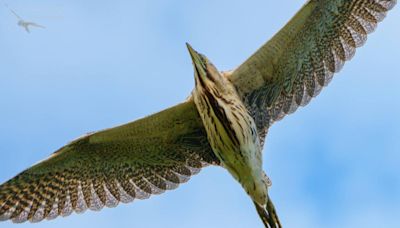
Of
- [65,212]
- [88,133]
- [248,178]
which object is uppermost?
[88,133]

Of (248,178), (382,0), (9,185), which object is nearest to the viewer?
(248,178)

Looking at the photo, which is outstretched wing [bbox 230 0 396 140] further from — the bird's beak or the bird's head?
the bird's beak

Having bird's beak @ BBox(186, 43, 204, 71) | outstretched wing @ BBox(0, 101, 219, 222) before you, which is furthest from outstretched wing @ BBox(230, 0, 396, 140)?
outstretched wing @ BBox(0, 101, 219, 222)

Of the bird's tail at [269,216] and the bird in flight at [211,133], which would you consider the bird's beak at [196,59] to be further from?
the bird's tail at [269,216]

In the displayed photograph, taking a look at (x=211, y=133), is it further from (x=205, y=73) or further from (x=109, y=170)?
(x=109, y=170)

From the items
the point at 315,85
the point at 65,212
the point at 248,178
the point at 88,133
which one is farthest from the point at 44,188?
the point at 315,85

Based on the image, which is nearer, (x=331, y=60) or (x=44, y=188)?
(x=331, y=60)

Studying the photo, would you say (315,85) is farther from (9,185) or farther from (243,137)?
(9,185)

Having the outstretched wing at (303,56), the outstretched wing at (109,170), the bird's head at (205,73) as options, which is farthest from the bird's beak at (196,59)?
the outstretched wing at (109,170)
